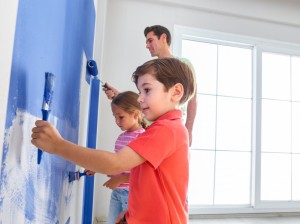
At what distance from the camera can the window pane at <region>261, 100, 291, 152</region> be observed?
9.44ft

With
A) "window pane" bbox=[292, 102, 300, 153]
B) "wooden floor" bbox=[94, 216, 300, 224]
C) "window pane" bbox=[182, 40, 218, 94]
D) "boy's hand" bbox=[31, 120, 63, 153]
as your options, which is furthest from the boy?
"window pane" bbox=[292, 102, 300, 153]

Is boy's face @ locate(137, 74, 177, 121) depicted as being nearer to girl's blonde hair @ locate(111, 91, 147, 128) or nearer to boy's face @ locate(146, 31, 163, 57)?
girl's blonde hair @ locate(111, 91, 147, 128)

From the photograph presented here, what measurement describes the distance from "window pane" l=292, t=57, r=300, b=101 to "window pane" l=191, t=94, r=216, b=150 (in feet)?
3.20

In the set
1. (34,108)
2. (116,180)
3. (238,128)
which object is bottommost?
(116,180)

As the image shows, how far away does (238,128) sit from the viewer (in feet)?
9.25

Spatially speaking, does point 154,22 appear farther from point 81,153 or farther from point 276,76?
point 81,153

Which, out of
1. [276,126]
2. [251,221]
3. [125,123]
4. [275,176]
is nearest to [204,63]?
[276,126]

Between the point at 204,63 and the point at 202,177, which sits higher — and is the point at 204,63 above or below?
above

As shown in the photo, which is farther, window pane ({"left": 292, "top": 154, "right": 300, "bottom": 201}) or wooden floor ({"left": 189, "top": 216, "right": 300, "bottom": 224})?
window pane ({"left": 292, "top": 154, "right": 300, "bottom": 201})

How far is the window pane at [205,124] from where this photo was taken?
274 centimetres

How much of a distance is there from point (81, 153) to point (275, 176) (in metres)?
2.81

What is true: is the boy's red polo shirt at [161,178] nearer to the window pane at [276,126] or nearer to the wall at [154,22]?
the wall at [154,22]

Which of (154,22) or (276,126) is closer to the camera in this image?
(154,22)

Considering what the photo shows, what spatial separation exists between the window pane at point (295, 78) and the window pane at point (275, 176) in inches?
26.0
